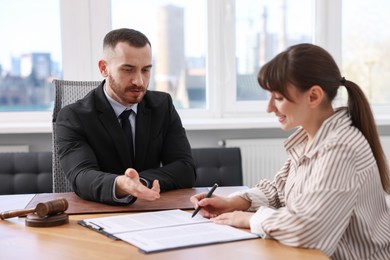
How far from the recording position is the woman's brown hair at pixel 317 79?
1455 millimetres

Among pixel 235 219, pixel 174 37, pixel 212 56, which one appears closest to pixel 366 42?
pixel 212 56

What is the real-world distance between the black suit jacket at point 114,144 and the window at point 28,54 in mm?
1803

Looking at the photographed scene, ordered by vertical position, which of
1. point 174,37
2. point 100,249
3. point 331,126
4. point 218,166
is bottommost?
point 218,166

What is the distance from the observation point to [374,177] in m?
1.46

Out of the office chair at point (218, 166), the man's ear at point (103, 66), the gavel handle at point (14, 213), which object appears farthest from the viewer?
Answer: the office chair at point (218, 166)

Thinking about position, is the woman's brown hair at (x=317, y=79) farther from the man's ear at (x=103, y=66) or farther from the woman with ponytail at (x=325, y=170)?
the man's ear at (x=103, y=66)

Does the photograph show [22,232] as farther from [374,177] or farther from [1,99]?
[1,99]

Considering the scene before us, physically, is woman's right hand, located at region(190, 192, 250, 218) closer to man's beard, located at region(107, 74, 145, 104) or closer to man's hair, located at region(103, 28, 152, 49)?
man's beard, located at region(107, 74, 145, 104)

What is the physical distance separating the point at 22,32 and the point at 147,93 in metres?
1.90

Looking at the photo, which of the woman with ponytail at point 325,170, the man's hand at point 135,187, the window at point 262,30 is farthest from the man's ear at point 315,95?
the window at point 262,30

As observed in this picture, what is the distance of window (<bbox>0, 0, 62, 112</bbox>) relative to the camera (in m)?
3.95

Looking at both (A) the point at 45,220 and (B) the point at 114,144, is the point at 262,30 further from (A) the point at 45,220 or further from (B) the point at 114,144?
(A) the point at 45,220

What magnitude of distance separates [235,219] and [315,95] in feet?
1.33

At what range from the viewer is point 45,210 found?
1.59 meters
